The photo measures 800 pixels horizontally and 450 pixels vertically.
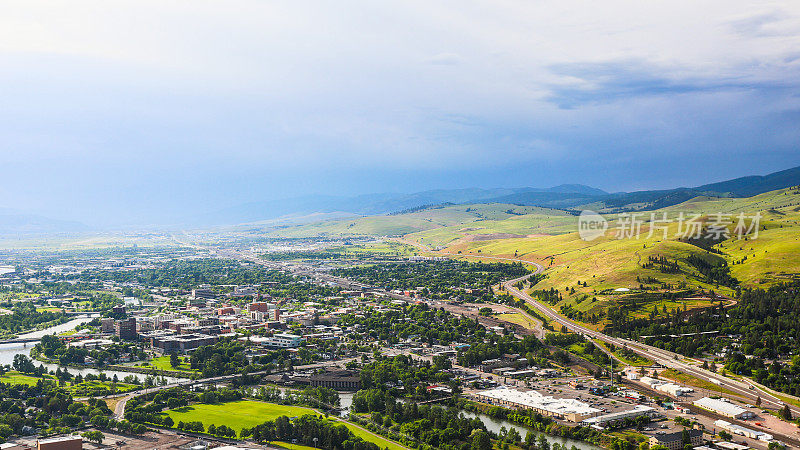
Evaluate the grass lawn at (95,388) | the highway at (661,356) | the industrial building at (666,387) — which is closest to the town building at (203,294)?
the highway at (661,356)

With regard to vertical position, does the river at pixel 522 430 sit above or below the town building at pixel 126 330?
below

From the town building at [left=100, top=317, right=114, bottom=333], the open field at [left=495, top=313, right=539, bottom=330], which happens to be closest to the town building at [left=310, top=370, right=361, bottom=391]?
the open field at [left=495, top=313, right=539, bottom=330]

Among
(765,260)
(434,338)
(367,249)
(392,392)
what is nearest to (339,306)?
(434,338)

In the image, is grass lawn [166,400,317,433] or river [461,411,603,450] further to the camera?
grass lawn [166,400,317,433]

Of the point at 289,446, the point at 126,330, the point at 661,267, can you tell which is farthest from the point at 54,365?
the point at 661,267

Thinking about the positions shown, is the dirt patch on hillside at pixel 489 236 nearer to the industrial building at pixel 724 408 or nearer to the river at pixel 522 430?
the industrial building at pixel 724 408

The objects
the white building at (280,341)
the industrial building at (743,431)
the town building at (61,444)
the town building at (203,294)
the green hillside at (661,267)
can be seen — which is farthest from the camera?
the town building at (203,294)
